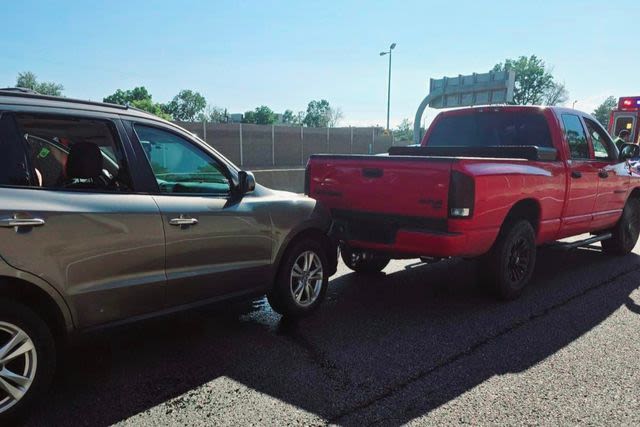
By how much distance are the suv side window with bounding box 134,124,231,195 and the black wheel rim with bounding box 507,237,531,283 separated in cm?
301

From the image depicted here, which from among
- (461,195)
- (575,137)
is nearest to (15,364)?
(461,195)

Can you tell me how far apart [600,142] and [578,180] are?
1212 mm

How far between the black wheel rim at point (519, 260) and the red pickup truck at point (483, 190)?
1cm

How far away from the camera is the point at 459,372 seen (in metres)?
3.58

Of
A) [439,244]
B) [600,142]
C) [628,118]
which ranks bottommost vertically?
[439,244]

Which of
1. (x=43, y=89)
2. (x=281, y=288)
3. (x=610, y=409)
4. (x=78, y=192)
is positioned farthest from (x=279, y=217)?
(x=43, y=89)

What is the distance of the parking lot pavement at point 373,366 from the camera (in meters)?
3.03

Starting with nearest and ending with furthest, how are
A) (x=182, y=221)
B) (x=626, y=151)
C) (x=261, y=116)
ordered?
(x=182, y=221)
(x=626, y=151)
(x=261, y=116)

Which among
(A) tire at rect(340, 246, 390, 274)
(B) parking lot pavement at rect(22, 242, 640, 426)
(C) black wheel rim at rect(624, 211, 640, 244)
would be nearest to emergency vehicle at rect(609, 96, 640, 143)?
(C) black wheel rim at rect(624, 211, 640, 244)

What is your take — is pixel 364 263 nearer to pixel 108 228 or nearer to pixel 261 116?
pixel 108 228

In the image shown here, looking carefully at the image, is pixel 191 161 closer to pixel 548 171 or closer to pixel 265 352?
pixel 265 352

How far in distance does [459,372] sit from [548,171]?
283cm

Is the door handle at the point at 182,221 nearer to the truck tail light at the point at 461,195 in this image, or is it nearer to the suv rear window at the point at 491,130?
the truck tail light at the point at 461,195

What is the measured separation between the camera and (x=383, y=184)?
4.95m
